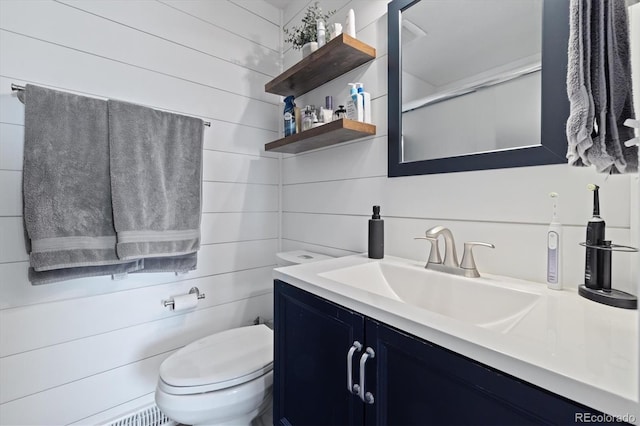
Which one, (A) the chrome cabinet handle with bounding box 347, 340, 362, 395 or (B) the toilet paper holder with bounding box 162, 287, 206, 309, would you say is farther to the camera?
(B) the toilet paper holder with bounding box 162, 287, 206, 309

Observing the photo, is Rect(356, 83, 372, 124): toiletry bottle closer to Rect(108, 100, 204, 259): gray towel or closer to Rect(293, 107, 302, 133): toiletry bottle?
Rect(293, 107, 302, 133): toiletry bottle

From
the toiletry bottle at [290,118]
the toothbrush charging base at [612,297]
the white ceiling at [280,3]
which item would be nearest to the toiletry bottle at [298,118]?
the toiletry bottle at [290,118]

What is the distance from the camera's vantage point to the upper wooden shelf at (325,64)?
1.15m

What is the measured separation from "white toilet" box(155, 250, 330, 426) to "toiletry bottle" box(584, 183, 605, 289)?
1078 millimetres

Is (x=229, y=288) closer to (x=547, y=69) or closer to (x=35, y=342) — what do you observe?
(x=35, y=342)

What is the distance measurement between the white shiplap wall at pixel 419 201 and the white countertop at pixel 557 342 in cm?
14

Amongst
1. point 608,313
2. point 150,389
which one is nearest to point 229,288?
point 150,389

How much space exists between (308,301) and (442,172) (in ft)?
2.16

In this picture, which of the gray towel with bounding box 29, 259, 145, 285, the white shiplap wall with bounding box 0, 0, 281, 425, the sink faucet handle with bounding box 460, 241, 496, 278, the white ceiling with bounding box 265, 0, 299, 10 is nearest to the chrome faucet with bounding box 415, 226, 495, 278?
the sink faucet handle with bounding box 460, 241, 496, 278

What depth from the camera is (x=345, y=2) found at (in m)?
1.35

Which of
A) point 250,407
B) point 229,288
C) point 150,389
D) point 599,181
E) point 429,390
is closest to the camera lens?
point 429,390

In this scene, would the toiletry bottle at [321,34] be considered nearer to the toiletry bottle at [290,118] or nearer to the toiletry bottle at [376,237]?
the toiletry bottle at [290,118]

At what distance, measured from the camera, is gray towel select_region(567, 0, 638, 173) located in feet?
1.80

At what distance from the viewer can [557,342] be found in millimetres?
442
